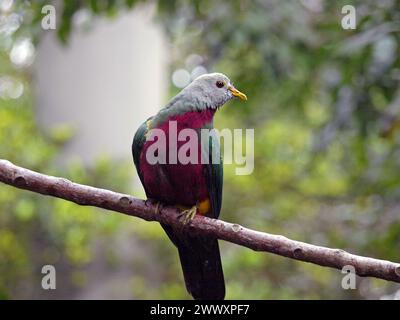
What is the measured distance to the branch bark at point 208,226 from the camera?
6.38 ft

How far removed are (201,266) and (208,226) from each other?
0.42 feet

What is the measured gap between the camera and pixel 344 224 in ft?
21.3

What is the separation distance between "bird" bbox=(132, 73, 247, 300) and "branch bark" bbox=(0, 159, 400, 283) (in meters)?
0.08

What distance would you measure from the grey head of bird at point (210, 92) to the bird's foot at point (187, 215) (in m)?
0.46

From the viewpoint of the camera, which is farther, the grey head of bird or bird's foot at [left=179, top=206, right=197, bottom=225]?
bird's foot at [left=179, top=206, right=197, bottom=225]

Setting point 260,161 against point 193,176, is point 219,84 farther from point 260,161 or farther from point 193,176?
point 260,161

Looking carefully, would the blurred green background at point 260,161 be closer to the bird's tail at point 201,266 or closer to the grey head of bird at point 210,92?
the bird's tail at point 201,266

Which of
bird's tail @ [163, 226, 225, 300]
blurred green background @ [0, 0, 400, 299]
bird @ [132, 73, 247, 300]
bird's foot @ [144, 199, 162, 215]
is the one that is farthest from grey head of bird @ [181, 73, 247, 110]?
blurred green background @ [0, 0, 400, 299]

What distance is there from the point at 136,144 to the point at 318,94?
5.06 meters

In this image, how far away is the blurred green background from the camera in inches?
174

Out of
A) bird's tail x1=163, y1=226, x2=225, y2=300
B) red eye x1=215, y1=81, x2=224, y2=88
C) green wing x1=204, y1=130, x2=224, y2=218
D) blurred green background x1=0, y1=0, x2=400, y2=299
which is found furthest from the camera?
blurred green background x1=0, y1=0, x2=400, y2=299

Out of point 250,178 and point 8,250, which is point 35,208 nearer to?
point 8,250

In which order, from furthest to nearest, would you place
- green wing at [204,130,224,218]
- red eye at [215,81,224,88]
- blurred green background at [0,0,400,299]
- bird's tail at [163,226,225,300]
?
blurred green background at [0,0,400,299] → bird's tail at [163,226,225,300] → green wing at [204,130,224,218] → red eye at [215,81,224,88]

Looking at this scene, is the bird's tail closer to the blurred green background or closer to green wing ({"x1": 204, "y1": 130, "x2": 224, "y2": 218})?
green wing ({"x1": 204, "y1": 130, "x2": 224, "y2": 218})
